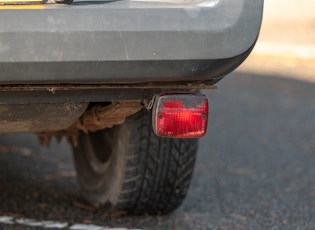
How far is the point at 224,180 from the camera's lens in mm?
4809

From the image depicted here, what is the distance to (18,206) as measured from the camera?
3.93 meters

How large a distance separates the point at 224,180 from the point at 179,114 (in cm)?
196

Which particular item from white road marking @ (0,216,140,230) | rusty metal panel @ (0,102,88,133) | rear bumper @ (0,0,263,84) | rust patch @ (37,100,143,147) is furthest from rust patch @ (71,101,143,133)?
white road marking @ (0,216,140,230)

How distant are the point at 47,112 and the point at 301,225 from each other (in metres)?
1.42

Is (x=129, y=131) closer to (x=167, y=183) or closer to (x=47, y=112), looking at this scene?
(x=167, y=183)

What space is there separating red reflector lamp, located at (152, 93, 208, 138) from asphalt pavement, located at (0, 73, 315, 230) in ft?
2.90

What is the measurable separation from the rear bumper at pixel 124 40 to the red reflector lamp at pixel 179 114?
0.42ft

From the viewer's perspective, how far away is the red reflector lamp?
113 inches

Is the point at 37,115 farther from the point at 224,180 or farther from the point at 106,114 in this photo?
the point at 224,180

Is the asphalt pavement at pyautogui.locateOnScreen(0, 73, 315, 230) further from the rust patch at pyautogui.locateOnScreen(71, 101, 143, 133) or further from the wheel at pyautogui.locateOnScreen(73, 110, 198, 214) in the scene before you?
the rust patch at pyautogui.locateOnScreen(71, 101, 143, 133)

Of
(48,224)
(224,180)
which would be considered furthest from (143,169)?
(224,180)

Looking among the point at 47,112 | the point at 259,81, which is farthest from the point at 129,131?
the point at 259,81

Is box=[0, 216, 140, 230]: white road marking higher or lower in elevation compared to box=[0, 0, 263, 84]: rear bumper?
lower

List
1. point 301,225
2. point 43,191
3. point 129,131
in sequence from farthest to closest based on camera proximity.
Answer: point 43,191 → point 301,225 → point 129,131
